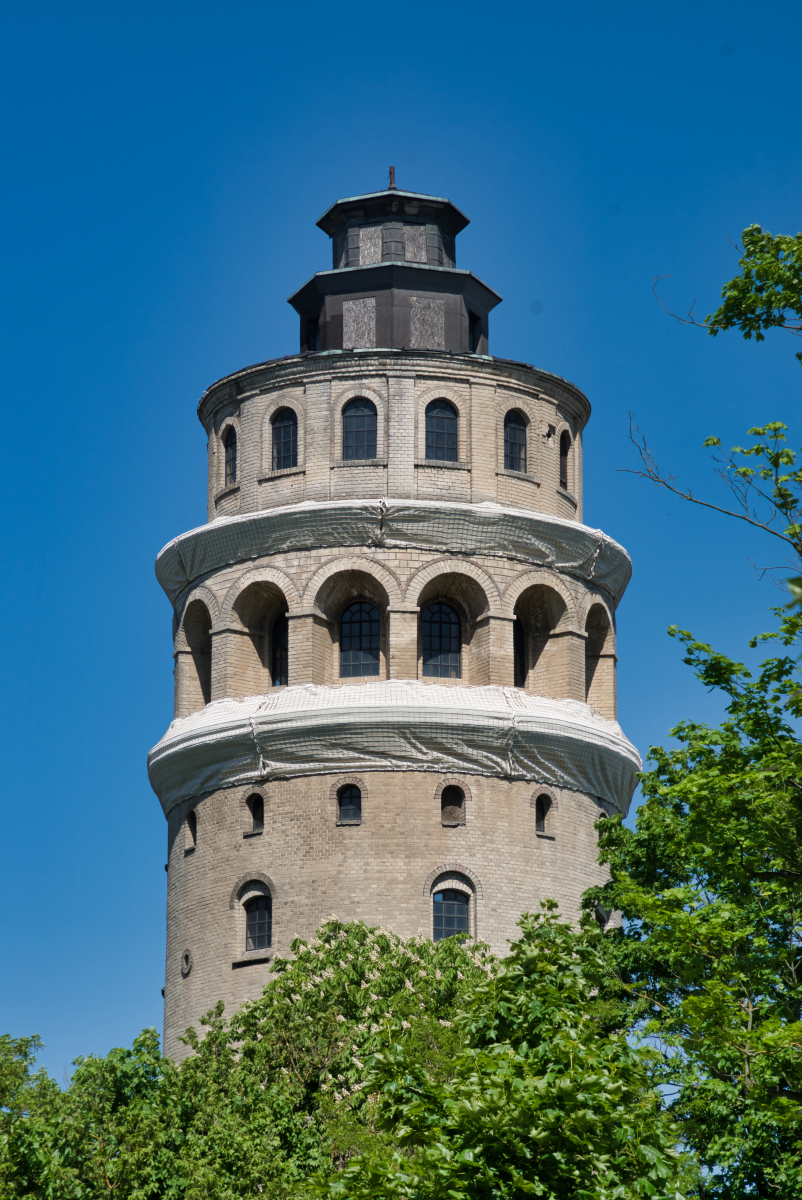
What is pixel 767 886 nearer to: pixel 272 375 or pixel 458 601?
pixel 458 601

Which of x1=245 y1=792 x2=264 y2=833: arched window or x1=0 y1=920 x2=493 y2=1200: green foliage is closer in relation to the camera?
x1=0 y1=920 x2=493 y2=1200: green foliage

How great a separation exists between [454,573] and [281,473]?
191 inches

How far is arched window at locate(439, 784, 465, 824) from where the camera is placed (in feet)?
149

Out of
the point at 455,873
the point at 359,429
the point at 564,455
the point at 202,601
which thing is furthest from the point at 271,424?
the point at 455,873

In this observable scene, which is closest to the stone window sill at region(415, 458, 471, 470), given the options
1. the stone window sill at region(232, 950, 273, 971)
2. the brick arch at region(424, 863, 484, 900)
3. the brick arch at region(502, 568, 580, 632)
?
the brick arch at region(502, 568, 580, 632)

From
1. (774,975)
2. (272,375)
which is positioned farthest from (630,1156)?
(272,375)

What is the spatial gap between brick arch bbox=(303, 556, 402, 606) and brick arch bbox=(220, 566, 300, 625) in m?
0.34

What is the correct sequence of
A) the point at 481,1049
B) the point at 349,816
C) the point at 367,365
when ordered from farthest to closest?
the point at 367,365 < the point at 349,816 < the point at 481,1049

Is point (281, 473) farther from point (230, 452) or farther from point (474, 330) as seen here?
point (474, 330)

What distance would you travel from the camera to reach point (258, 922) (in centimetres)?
4538

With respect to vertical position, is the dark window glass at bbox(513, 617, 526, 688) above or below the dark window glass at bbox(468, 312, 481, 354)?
below

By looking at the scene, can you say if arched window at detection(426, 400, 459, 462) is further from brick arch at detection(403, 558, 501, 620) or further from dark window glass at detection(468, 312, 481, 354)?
dark window glass at detection(468, 312, 481, 354)

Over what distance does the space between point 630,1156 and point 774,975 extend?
24.4 feet

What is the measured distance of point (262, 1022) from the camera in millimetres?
38469
